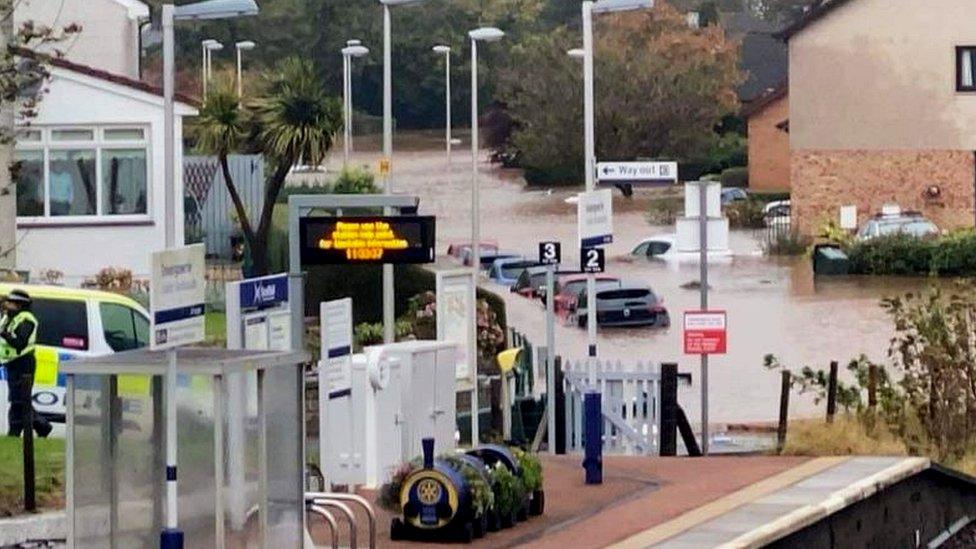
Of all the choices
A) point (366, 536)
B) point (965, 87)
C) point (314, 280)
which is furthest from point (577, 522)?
point (965, 87)

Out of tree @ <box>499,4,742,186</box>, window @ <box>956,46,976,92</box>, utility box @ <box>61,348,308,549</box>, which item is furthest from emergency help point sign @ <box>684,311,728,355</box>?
tree @ <box>499,4,742,186</box>

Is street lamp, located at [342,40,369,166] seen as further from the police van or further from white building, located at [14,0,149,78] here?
the police van

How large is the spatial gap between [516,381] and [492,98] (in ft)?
225

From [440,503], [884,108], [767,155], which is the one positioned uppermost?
[884,108]

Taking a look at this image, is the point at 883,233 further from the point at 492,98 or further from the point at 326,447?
the point at 326,447

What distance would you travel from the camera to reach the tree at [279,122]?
47.2 meters

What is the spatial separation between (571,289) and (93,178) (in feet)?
48.4

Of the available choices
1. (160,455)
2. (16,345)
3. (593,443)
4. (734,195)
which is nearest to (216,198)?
(734,195)

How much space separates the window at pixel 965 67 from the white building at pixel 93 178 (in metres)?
34.4

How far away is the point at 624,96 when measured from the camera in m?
86.2

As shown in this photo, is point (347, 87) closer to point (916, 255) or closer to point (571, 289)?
point (571, 289)

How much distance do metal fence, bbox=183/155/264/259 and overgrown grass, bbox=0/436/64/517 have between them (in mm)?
32437

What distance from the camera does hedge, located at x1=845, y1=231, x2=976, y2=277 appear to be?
195 ft

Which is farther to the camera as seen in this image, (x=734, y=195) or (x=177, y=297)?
(x=734, y=195)
